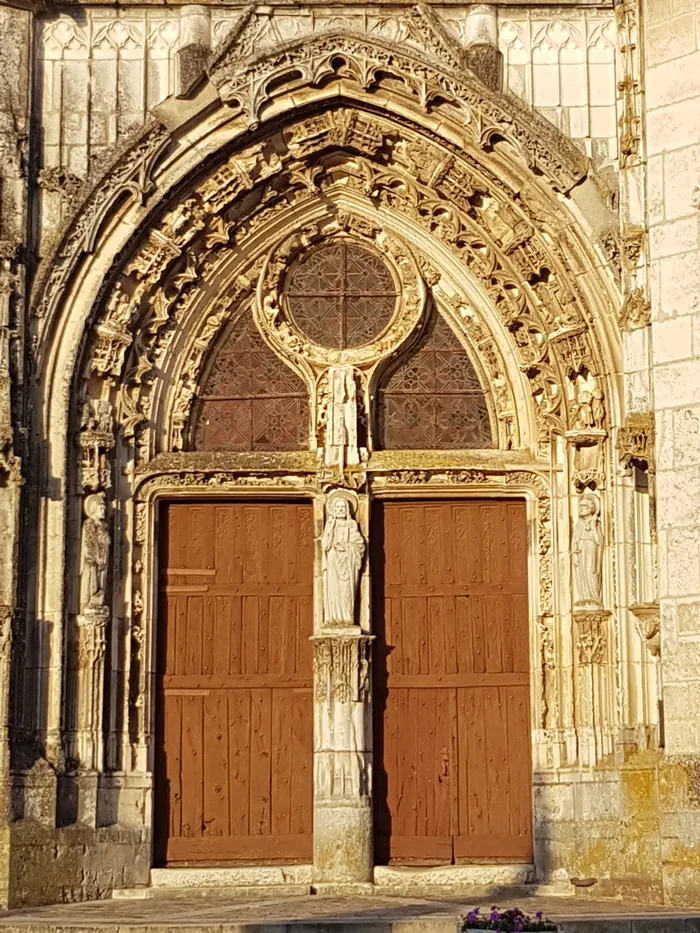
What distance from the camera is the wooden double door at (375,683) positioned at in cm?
1575

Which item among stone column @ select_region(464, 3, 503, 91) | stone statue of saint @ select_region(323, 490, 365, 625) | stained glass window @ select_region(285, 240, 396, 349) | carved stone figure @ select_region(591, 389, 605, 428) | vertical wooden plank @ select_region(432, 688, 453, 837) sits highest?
stone column @ select_region(464, 3, 503, 91)

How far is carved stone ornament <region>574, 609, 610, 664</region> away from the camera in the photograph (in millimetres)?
15312

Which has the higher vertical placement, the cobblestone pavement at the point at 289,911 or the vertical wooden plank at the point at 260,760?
the vertical wooden plank at the point at 260,760

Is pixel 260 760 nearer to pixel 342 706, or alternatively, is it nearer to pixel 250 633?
pixel 342 706

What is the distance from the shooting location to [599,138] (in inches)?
619

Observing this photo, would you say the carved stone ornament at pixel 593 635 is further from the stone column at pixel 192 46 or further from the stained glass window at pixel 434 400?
the stone column at pixel 192 46

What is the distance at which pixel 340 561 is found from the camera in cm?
1577

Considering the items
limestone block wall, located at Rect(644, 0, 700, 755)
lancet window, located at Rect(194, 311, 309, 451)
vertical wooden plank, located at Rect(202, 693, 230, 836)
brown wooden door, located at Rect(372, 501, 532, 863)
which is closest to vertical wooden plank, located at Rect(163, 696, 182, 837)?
vertical wooden plank, located at Rect(202, 693, 230, 836)

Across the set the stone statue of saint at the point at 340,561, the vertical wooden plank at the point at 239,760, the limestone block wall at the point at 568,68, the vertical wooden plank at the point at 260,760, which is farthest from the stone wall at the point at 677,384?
the vertical wooden plank at the point at 239,760

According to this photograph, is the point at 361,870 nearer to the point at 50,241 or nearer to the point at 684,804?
the point at 684,804

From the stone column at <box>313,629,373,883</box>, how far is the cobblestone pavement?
53 centimetres

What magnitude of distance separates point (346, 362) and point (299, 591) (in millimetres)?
2115

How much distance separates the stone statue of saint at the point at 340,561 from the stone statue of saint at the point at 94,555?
1.92 metres

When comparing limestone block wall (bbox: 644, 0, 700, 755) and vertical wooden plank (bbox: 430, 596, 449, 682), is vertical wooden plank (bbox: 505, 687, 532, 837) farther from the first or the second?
limestone block wall (bbox: 644, 0, 700, 755)
